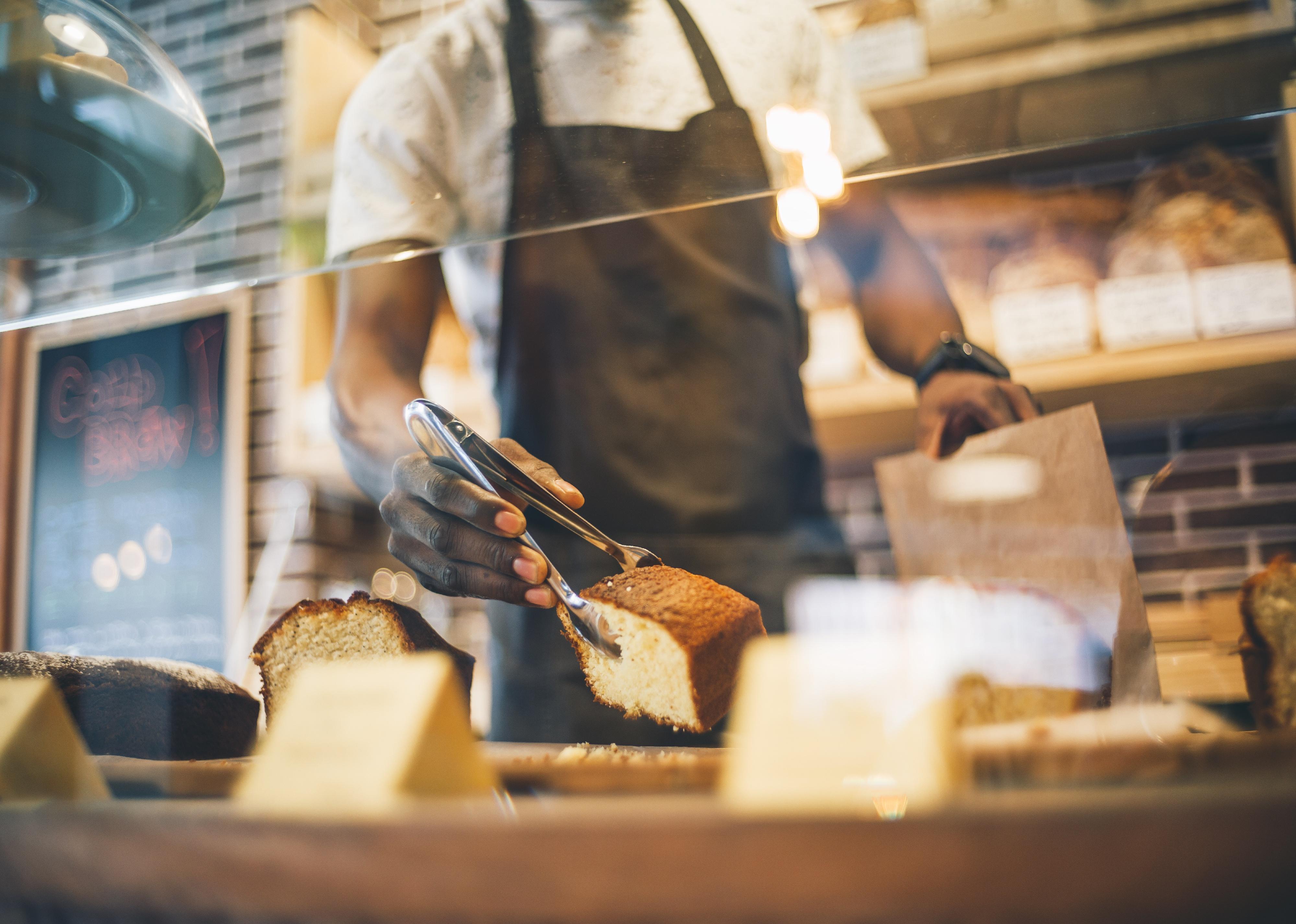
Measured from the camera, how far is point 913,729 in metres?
0.38

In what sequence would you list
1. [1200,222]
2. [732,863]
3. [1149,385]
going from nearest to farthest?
[732,863] → [1149,385] → [1200,222]

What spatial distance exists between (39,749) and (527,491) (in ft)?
1.13

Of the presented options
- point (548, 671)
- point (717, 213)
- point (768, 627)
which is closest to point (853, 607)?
point (768, 627)

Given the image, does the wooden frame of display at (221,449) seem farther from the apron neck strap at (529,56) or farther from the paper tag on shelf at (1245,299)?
the paper tag on shelf at (1245,299)

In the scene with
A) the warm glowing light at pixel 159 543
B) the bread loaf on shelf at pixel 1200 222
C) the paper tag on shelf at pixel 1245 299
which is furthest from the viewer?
the bread loaf on shelf at pixel 1200 222

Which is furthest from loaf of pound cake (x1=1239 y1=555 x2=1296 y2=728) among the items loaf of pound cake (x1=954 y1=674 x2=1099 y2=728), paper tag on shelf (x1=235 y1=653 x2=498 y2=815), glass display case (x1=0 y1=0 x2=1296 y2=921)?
paper tag on shelf (x1=235 y1=653 x2=498 y2=815)

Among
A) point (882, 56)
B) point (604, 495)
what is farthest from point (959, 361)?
point (604, 495)

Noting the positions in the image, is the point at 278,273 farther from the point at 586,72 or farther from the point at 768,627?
the point at 768,627

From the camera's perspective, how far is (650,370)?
837 mm

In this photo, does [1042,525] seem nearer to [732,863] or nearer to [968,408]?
[968,408]

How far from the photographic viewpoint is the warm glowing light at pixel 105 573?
785mm

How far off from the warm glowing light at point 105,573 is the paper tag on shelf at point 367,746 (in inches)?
18.9

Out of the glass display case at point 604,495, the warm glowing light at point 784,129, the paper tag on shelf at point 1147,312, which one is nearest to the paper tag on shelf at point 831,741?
the glass display case at point 604,495

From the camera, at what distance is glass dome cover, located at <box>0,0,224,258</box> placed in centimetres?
61
